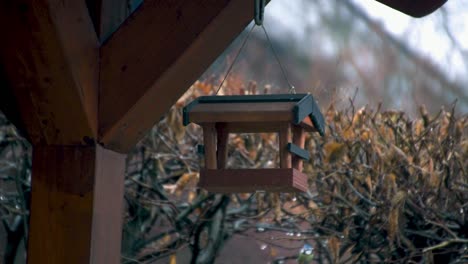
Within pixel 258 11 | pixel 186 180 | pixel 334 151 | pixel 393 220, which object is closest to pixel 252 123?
pixel 258 11

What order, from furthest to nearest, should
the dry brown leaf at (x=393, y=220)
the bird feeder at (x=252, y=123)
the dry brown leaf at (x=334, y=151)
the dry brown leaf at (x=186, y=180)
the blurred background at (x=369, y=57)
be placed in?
the blurred background at (x=369, y=57), the dry brown leaf at (x=186, y=180), the dry brown leaf at (x=334, y=151), the dry brown leaf at (x=393, y=220), the bird feeder at (x=252, y=123)

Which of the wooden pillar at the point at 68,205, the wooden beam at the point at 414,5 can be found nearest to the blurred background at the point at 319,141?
the wooden beam at the point at 414,5

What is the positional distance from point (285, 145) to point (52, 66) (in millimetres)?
650

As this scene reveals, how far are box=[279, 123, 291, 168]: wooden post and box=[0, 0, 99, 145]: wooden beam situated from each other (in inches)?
20.1

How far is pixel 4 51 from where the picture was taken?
169 cm

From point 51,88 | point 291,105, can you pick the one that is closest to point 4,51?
point 51,88

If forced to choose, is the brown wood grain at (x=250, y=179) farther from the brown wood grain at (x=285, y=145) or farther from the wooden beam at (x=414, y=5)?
the wooden beam at (x=414, y=5)

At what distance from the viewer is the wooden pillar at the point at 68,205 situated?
1771 mm

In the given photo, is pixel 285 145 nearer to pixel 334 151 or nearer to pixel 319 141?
pixel 334 151

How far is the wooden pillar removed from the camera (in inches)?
69.7

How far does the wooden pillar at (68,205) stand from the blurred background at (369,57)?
2401 millimetres

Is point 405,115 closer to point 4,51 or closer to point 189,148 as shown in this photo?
point 189,148

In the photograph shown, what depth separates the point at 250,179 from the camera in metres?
2.06

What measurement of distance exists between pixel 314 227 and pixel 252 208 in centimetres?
59
